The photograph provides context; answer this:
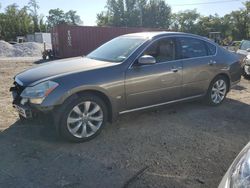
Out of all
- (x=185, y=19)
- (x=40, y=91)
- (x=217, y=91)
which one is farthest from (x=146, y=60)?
(x=185, y=19)

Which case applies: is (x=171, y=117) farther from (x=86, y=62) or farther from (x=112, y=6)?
(x=112, y=6)

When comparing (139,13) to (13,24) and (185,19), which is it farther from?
(13,24)

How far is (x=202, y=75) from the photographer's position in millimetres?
5523

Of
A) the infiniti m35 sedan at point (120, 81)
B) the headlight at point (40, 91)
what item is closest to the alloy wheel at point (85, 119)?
the infiniti m35 sedan at point (120, 81)

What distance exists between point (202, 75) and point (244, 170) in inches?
153

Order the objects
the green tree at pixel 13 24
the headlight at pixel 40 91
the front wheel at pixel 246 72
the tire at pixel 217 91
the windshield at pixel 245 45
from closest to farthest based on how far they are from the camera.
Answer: the headlight at pixel 40 91, the tire at pixel 217 91, the front wheel at pixel 246 72, the windshield at pixel 245 45, the green tree at pixel 13 24

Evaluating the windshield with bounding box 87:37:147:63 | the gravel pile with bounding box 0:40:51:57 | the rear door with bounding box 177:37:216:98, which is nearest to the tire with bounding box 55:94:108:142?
the windshield with bounding box 87:37:147:63

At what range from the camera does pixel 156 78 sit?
4.75 meters

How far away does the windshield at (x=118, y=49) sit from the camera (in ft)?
15.3

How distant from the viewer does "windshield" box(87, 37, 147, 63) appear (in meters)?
A: 4.66

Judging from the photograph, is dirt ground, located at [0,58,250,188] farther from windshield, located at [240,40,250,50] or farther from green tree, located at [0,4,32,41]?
green tree, located at [0,4,32,41]

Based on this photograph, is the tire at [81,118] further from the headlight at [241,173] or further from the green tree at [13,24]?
the green tree at [13,24]

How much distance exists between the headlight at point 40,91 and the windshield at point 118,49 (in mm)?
1236

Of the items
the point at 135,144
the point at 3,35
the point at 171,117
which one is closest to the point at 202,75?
the point at 171,117
